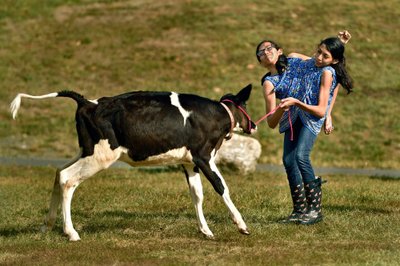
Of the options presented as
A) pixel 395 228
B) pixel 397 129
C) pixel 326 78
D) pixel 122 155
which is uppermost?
pixel 326 78

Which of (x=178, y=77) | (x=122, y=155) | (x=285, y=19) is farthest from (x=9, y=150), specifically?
(x=285, y=19)

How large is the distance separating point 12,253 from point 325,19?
29.9 metres

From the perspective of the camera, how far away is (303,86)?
36.9 ft

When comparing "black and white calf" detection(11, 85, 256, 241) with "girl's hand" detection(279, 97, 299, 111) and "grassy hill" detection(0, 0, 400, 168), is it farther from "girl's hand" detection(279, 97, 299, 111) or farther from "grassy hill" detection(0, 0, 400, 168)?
"grassy hill" detection(0, 0, 400, 168)

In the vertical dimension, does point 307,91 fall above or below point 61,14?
above

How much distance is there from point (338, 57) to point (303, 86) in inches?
23.8

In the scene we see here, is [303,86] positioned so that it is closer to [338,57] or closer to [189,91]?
[338,57]

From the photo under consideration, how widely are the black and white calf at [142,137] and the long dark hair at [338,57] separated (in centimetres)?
181

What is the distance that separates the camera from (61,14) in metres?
38.6

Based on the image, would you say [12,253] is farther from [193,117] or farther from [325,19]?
[325,19]

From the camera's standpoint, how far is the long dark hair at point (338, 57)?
11.1m

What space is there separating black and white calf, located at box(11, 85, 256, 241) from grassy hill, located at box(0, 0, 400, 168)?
1301cm

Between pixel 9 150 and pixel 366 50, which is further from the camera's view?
pixel 366 50

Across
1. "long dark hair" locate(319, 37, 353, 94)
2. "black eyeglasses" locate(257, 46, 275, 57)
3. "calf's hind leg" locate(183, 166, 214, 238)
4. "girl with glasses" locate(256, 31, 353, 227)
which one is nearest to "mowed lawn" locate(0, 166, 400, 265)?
"calf's hind leg" locate(183, 166, 214, 238)
